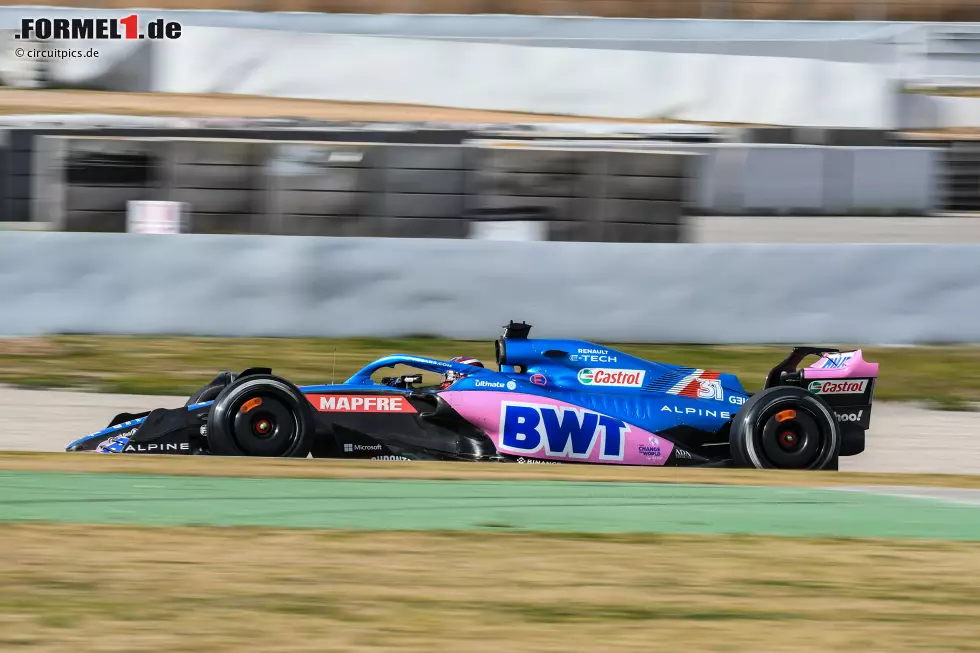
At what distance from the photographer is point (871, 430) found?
8.07m

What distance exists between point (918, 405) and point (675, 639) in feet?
19.8

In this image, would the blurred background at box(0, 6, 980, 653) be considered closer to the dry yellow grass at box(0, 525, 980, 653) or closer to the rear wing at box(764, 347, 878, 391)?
the dry yellow grass at box(0, 525, 980, 653)

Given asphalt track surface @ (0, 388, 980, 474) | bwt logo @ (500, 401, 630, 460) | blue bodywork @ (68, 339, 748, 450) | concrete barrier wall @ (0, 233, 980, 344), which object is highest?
concrete barrier wall @ (0, 233, 980, 344)

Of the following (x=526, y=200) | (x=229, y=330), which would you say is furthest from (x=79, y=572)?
(x=526, y=200)

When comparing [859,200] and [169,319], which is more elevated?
[859,200]

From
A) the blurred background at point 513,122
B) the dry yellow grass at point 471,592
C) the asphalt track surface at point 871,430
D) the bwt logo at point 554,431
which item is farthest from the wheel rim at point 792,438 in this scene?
the blurred background at point 513,122

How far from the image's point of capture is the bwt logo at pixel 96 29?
25634 millimetres

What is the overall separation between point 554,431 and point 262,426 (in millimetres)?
1331

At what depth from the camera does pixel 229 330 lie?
962 cm

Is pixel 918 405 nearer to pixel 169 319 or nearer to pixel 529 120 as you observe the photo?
pixel 169 319

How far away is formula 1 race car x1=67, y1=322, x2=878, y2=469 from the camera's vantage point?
19.0ft

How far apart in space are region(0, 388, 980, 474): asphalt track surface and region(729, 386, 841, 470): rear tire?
993 millimetres

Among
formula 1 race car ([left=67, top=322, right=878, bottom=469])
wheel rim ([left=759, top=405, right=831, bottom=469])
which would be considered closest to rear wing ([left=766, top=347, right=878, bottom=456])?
formula 1 race car ([left=67, top=322, right=878, bottom=469])

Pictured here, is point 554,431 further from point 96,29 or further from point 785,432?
point 96,29
